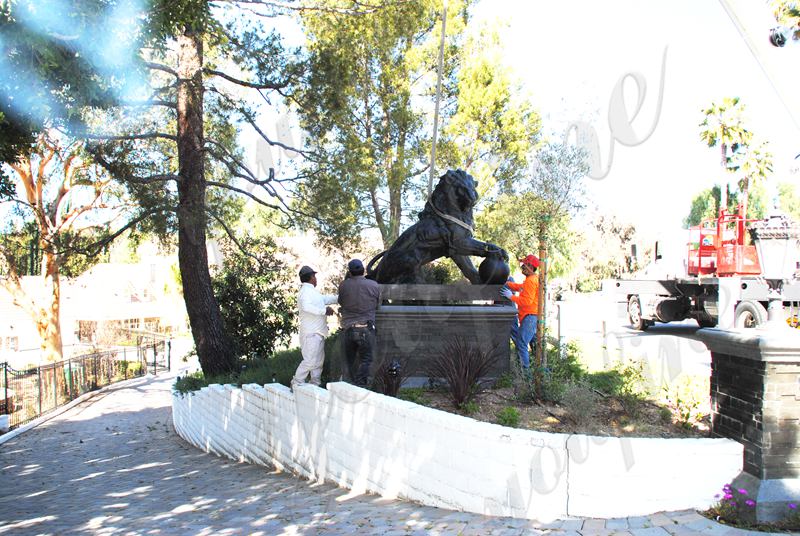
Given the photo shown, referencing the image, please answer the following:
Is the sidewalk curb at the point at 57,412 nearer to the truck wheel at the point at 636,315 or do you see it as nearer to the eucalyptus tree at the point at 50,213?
the eucalyptus tree at the point at 50,213

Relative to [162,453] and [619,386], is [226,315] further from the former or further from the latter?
[619,386]

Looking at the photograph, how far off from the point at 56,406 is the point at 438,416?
589 inches

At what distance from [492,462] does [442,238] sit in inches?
149

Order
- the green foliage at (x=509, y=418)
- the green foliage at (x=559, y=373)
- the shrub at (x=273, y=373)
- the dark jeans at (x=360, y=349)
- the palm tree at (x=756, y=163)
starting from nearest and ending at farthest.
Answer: the green foliage at (x=509, y=418)
the green foliage at (x=559, y=373)
the dark jeans at (x=360, y=349)
the shrub at (x=273, y=373)
the palm tree at (x=756, y=163)

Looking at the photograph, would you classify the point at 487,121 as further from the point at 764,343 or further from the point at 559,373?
the point at 764,343

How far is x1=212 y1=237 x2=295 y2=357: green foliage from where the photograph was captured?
1399 cm

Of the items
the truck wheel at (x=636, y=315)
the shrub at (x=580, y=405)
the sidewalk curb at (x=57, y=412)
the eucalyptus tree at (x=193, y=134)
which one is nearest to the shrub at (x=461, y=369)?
the shrub at (x=580, y=405)

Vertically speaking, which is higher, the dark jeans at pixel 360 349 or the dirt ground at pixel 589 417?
the dark jeans at pixel 360 349

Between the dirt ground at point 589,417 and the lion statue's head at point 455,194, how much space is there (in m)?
2.56

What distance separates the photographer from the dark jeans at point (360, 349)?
679cm

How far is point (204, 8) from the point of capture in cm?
705

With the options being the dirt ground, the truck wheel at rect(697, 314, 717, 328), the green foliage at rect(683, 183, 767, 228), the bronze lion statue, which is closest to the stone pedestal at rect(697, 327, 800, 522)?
the dirt ground

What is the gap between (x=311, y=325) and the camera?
719 centimetres

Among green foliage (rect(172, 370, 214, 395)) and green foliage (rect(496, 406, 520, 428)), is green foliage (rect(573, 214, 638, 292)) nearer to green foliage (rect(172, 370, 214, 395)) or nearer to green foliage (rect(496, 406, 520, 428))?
green foliage (rect(172, 370, 214, 395))
